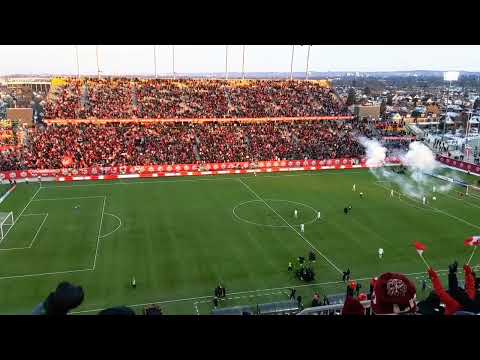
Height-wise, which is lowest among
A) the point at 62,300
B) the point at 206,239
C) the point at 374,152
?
the point at 206,239

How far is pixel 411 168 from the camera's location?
51.1m

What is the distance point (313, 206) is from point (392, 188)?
10.6 metres

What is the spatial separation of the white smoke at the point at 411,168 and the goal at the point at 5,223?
32.9m

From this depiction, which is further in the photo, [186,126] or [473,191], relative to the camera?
[186,126]

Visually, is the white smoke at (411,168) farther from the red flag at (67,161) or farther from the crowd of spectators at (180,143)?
the red flag at (67,161)

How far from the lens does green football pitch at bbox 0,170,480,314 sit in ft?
73.0

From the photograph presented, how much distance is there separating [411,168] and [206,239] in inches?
1246

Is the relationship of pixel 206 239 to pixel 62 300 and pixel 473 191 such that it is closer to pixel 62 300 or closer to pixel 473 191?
pixel 62 300

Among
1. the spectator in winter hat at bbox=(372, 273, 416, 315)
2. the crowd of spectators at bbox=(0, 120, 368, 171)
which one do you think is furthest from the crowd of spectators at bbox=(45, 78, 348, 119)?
the spectator in winter hat at bbox=(372, 273, 416, 315)

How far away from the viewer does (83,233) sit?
29.4 m

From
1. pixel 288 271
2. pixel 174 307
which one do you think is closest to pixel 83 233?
pixel 174 307

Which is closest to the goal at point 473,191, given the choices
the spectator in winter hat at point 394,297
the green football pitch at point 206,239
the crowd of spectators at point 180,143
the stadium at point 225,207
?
the stadium at point 225,207

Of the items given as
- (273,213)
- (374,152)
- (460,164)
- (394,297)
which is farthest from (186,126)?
(394,297)

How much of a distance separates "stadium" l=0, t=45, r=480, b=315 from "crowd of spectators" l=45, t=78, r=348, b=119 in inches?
11.0
